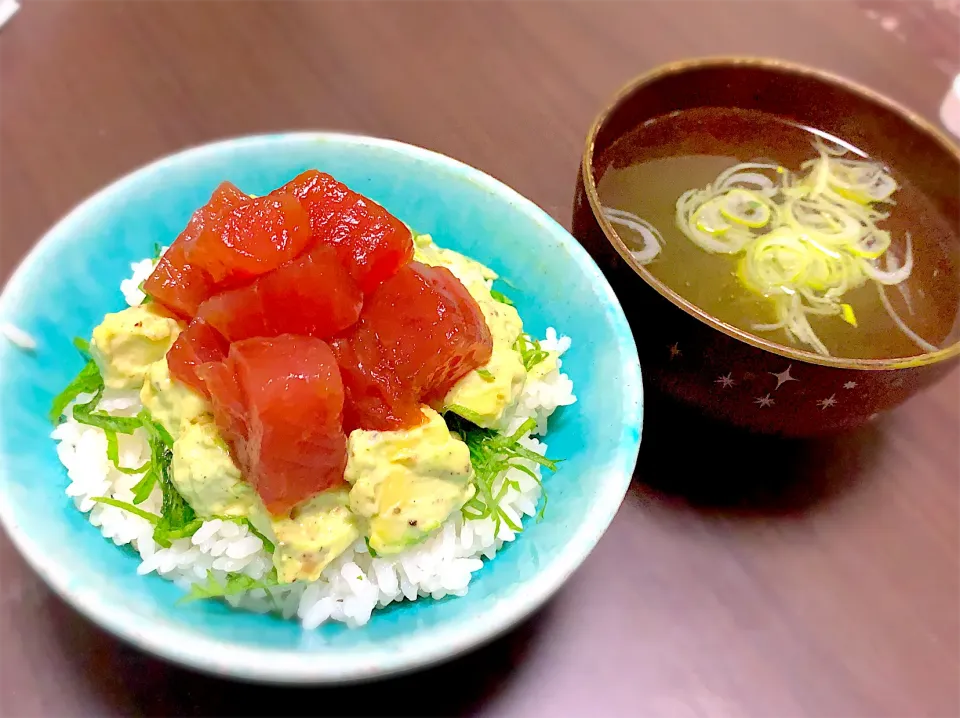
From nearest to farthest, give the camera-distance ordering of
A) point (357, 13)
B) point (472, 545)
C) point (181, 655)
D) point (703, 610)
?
point (181, 655)
point (472, 545)
point (703, 610)
point (357, 13)

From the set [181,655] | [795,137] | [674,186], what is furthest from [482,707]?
[795,137]

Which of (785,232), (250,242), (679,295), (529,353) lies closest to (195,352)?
(250,242)

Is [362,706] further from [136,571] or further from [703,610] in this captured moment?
[703,610]

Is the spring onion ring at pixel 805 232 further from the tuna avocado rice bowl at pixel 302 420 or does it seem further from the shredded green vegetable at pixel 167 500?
the shredded green vegetable at pixel 167 500

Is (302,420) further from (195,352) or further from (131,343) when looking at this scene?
(131,343)

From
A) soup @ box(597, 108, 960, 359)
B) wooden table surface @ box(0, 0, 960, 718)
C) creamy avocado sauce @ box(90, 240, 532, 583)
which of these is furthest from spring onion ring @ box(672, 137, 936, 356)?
creamy avocado sauce @ box(90, 240, 532, 583)

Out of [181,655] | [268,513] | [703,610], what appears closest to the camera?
[181,655]
